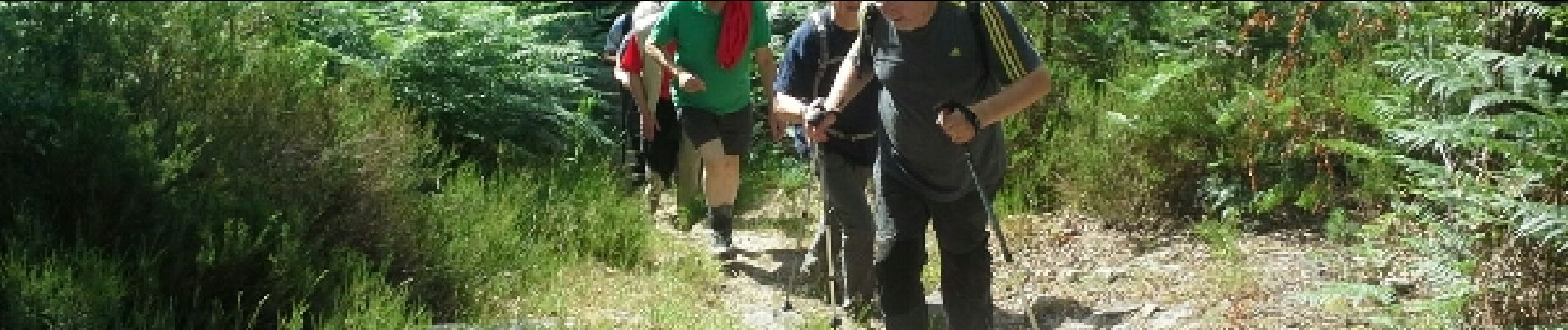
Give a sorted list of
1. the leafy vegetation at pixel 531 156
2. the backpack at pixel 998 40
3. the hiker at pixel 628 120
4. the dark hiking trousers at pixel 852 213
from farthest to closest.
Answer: the hiker at pixel 628 120
the dark hiking trousers at pixel 852 213
the leafy vegetation at pixel 531 156
the backpack at pixel 998 40

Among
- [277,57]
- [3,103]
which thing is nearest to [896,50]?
[3,103]

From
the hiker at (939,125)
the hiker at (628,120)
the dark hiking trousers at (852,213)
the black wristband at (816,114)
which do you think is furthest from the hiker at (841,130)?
the hiker at (628,120)

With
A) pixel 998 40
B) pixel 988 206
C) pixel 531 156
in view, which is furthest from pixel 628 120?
pixel 998 40

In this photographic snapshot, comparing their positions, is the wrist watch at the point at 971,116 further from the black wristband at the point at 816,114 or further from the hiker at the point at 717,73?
the hiker at the point at 717,73

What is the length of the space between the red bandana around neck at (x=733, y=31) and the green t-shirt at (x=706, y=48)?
2 centimetres

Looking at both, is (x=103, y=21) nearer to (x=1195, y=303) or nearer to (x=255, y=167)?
(x=255, y=167)

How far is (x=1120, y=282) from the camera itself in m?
7.14

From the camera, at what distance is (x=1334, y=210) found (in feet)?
23.3

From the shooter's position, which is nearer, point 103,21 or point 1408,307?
point 1408,307

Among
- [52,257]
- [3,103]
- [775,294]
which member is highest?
[3,103]

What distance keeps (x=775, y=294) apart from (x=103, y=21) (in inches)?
135

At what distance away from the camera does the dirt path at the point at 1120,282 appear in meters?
6.31

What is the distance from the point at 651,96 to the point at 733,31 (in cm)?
87

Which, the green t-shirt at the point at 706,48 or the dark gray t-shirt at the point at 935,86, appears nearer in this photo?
the dark gray t-shirt at the point at 935,86
